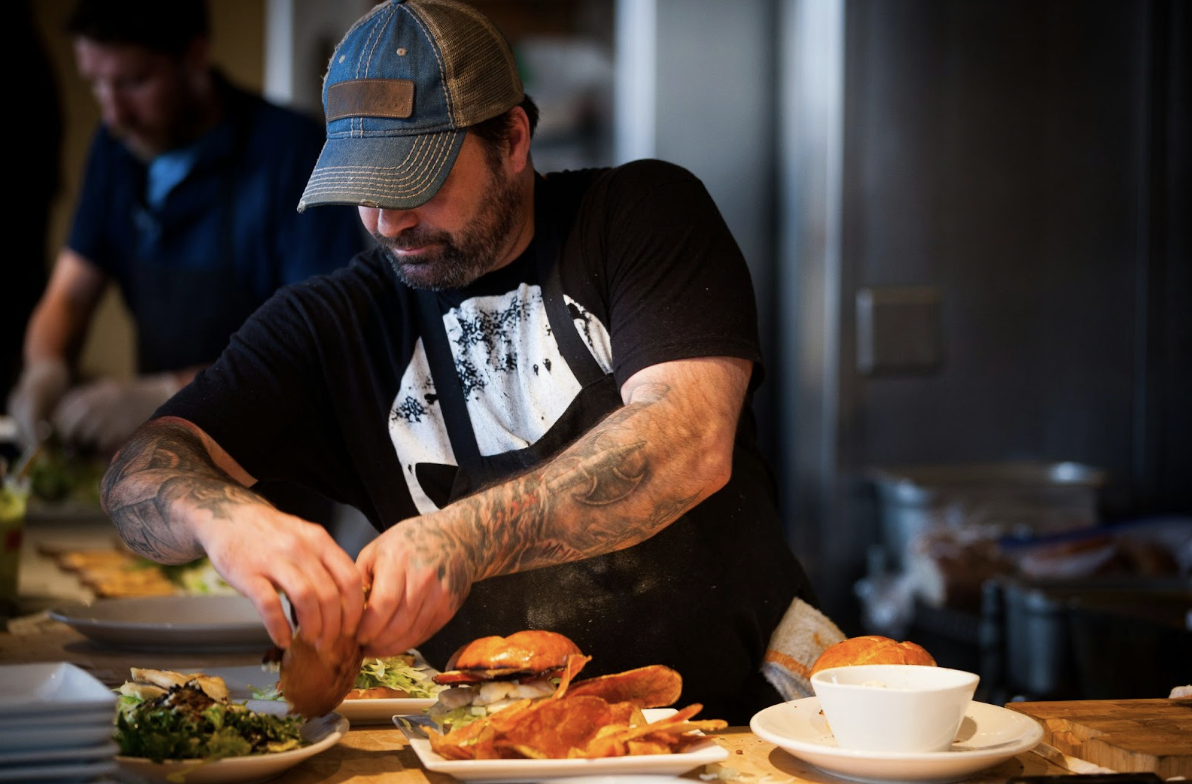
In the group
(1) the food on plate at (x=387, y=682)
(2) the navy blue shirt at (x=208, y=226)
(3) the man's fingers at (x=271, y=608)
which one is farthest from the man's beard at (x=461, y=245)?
(2) the navy blue shirt at (x=208, y=226)

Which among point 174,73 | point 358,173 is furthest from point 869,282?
point 358,173

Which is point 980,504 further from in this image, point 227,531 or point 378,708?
point 227,531

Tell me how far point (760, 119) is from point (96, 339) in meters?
3.49

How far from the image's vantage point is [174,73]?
359 centimetres

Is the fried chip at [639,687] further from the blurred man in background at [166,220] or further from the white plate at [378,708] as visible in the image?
the blurred man in background at [166,220]

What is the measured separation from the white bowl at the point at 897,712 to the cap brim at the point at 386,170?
787 mm

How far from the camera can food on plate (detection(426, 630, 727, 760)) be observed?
1.25 metres

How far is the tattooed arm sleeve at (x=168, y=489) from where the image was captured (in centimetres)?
149

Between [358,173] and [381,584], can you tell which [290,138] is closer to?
[358,173]

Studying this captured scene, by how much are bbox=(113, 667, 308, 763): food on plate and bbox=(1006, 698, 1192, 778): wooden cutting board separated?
757mm

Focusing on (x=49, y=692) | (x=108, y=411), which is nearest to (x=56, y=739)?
(x=49, y=692)

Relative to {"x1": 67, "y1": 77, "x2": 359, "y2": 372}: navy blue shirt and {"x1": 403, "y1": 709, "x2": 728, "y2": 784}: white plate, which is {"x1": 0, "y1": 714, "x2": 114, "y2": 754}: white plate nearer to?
{"x1": 403, "y1": 709, "x2": 728, "y2": 784}: white plate

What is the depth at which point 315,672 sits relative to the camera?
130cm

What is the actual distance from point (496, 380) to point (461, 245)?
0.19 metres
